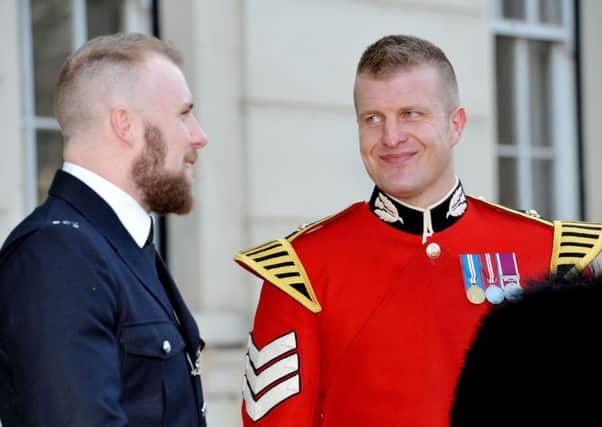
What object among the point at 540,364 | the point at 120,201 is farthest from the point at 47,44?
the point at 540,364

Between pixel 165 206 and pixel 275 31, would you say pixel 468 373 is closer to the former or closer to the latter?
pixel 165 206

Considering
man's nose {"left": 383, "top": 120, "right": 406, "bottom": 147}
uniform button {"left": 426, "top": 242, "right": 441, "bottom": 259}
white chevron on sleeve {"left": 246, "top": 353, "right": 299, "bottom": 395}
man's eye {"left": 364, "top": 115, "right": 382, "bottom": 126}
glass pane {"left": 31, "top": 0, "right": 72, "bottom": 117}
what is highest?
glass pane {"left": 31, "top": 0, "right": 72, "bottom": 117}

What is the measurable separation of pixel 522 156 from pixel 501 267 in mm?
3773

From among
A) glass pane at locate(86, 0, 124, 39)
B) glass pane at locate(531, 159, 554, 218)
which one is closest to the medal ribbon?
glass pane at locate(86, 0, 124, 39)

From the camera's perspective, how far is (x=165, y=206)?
3.21m

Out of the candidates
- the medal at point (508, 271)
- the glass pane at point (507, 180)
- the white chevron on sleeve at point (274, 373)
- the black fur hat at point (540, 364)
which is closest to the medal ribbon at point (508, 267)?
the medal at point (508, 271)

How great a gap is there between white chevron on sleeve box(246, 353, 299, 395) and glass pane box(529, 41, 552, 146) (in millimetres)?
4076

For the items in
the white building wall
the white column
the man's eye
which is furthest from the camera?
the white building wall

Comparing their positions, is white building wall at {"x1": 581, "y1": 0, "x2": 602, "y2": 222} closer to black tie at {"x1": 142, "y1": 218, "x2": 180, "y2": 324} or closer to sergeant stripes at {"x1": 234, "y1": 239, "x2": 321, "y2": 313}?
sergeant stripes at {"x1": 234, "y1": 239, "x2": 321, "y2": 313}

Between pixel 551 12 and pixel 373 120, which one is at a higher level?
pixel 551 12

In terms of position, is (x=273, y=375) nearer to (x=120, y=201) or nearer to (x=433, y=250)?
(x=433, y=250)

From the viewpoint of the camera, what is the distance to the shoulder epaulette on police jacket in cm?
345

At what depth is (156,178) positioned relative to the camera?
317 centimetres

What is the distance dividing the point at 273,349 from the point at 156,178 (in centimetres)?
57
